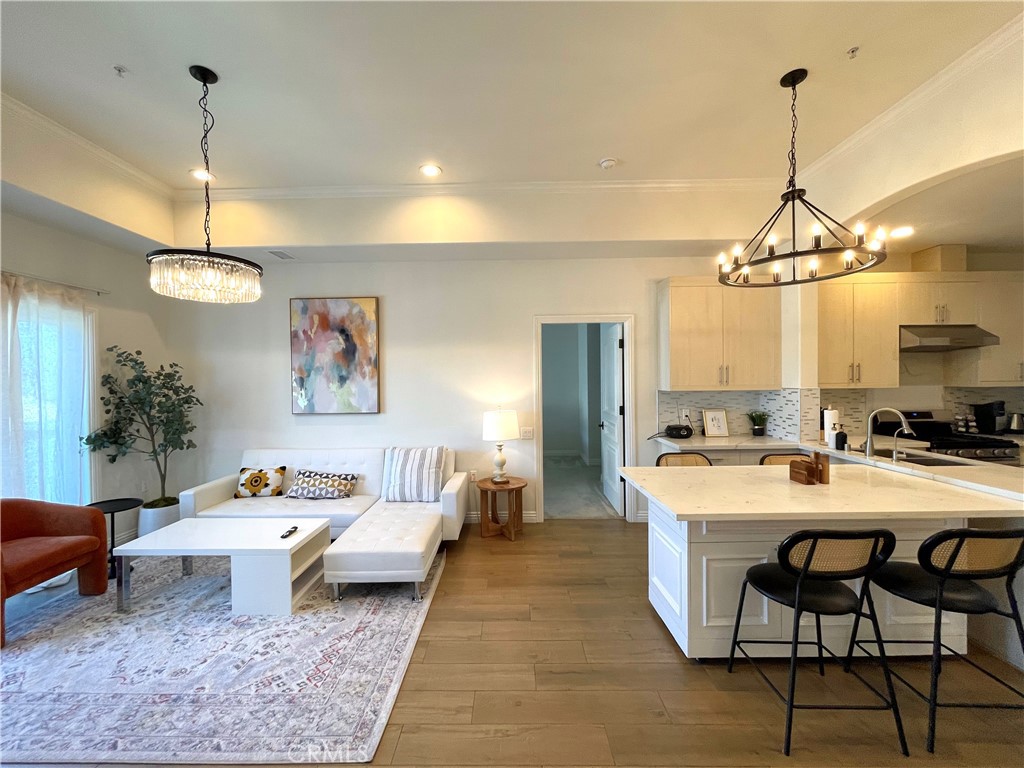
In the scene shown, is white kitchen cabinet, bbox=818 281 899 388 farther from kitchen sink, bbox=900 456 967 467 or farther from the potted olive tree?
the potted olive tree

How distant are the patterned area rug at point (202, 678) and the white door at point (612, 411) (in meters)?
2.50

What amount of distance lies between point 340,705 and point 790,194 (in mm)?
3244

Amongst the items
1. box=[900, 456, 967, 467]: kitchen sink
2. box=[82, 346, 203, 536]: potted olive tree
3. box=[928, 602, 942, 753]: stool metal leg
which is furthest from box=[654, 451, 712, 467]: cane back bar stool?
box=[82, 346, 203, 536]: potted olive tree

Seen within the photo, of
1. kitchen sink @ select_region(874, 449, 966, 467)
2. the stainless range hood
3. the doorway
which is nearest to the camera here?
kitchen sink @ select_region(874, 449, 966, 467)

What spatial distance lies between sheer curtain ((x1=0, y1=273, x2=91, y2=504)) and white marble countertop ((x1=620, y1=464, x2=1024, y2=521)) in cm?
432

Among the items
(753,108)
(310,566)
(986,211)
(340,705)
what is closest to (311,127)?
(753,108)

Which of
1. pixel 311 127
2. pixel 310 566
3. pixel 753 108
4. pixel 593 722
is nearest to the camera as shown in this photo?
pixel 593 722

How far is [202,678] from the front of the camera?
2096 millimetres

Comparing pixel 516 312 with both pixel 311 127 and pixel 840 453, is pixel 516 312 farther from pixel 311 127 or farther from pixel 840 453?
pixel 840 453

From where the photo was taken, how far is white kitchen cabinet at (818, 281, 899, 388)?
3889mm

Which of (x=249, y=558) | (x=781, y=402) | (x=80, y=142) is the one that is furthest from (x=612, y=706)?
(x=80, y=142)

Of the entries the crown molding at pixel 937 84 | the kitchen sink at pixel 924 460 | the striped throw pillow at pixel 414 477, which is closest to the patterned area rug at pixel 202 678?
the striped throw pillow at pixel 414 477

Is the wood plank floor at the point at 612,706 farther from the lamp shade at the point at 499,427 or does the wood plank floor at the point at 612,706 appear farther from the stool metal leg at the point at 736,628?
the lamp shade at the point at 499,427

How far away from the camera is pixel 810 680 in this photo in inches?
80.7
